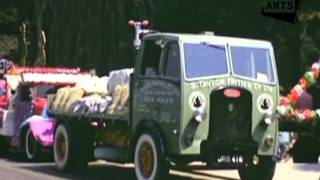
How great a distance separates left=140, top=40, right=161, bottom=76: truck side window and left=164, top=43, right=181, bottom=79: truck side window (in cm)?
31

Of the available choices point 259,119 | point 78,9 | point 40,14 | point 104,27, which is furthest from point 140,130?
point 40,14

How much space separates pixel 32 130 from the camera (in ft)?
62.7

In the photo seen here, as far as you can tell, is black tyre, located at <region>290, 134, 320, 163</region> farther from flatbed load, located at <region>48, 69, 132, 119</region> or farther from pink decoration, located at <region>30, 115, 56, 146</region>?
pink decoration, located at <region>30, 115, 56, 146</region>

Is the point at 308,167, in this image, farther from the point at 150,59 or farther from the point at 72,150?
the point at 150,59

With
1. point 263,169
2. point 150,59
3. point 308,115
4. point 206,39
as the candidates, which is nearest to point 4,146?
point 150,59

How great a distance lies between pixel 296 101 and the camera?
10.1 metres

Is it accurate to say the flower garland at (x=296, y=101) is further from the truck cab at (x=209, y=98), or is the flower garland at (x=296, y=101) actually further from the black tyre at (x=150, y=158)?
the black tyre at (x=150, y=158)

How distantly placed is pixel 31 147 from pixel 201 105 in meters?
7.08

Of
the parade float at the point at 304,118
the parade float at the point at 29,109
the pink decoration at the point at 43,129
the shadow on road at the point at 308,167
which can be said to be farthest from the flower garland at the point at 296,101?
the parade float at the point at 29,109

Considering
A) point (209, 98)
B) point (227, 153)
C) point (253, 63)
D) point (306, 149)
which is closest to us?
point (306, 149)

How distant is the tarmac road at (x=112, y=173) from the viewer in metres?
16.3

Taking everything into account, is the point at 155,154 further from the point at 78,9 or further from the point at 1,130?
the point at 78,9

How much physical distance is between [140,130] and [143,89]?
0.72 meters

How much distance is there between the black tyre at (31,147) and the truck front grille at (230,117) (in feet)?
21.2
